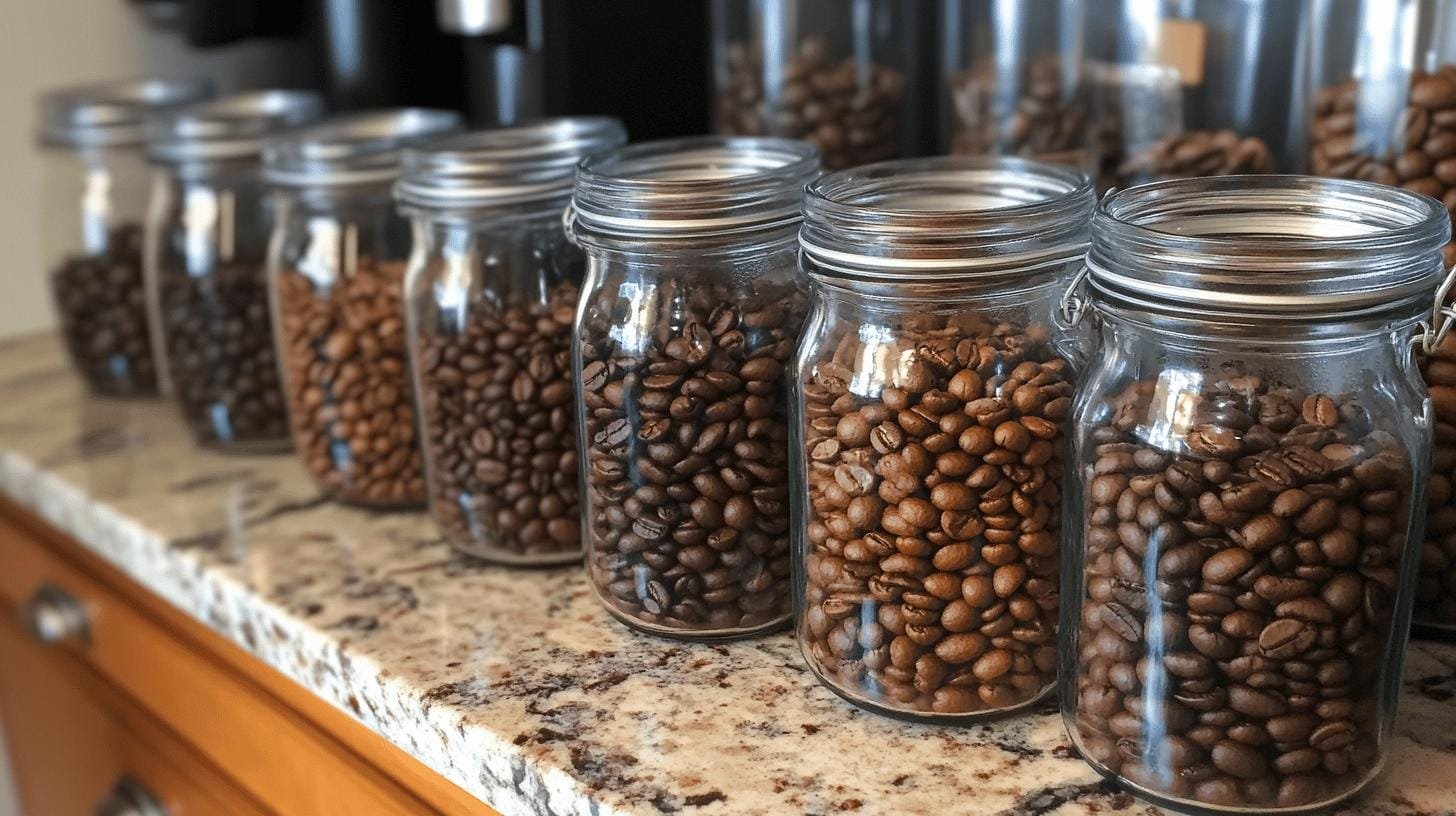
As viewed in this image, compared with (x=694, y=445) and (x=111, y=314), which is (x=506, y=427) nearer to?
(x=694, y=445)

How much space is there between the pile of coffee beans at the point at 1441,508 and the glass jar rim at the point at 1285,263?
0.11 m

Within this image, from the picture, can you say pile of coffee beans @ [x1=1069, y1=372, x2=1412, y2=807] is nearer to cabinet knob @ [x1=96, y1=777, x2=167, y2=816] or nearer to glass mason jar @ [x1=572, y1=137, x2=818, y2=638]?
glass mason jar @ [x1=572, y1=137, x2=818, y2=638]

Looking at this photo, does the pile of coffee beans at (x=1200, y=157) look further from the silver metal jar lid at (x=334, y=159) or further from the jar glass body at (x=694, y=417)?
the silver metal jar lid at (x=334, y=159)

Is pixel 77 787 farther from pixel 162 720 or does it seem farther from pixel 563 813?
pixel 563 813

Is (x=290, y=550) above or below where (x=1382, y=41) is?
below

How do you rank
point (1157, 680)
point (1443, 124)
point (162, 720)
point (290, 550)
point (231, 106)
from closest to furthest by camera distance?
point (1157, 680) → point (1443, 124) → point (290, 550) → point (162, 720) → point (231, 106)

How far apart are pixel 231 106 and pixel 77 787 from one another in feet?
2.20

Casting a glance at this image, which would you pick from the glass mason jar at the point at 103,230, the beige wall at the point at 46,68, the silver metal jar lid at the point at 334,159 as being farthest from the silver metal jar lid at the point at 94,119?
the silver metal jar lid at the point at 334,159

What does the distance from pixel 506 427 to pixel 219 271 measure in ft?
1.39

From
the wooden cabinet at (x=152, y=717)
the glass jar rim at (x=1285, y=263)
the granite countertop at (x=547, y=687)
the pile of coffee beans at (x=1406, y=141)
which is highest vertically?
the pile of coffee beans at (x=1406, y=141)

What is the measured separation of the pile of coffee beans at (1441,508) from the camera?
0.72m

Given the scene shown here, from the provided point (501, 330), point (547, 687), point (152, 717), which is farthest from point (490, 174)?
point (152, 717)

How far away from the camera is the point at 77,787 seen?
4.36ft

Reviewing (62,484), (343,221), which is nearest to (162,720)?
(62,484)
